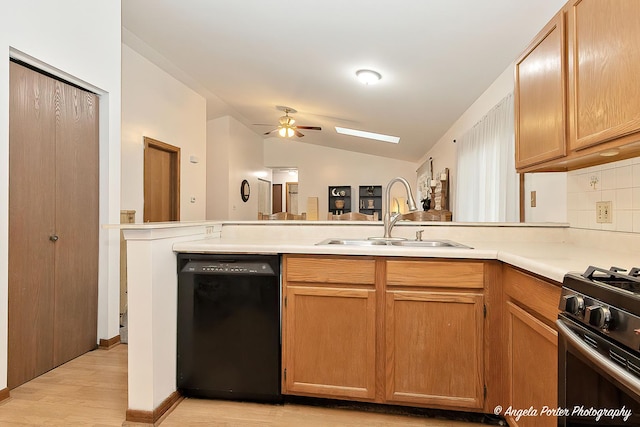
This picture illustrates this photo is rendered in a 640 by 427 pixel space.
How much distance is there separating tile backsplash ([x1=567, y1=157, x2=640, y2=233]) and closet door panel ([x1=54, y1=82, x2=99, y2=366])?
336 centimetres

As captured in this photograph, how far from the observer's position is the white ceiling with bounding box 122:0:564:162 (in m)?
2.37

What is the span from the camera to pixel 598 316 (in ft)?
2.82

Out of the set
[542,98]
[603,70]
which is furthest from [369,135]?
[603,70]

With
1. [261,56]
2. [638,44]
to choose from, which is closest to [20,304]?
[261,56]

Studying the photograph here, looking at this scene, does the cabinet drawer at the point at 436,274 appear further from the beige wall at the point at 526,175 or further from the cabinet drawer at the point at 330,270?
the beige wall at the point at 526,175

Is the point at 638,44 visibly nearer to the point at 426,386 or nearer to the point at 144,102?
the point at 426,386

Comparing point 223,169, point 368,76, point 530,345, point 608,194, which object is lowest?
point 530,345

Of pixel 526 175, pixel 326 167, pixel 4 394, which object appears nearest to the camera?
pixel 4 394

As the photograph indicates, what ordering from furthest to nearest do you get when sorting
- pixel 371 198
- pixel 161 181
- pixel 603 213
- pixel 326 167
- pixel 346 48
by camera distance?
pixel 326 167
pixel 371 198
pixel 161 181
pixel 346 48
pixel 603 213

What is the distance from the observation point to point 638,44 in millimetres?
1117

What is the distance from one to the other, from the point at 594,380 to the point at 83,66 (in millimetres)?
3429

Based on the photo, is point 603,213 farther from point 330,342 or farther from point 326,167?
point 326,167

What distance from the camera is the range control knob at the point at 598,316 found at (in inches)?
32.9

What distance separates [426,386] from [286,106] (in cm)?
504
